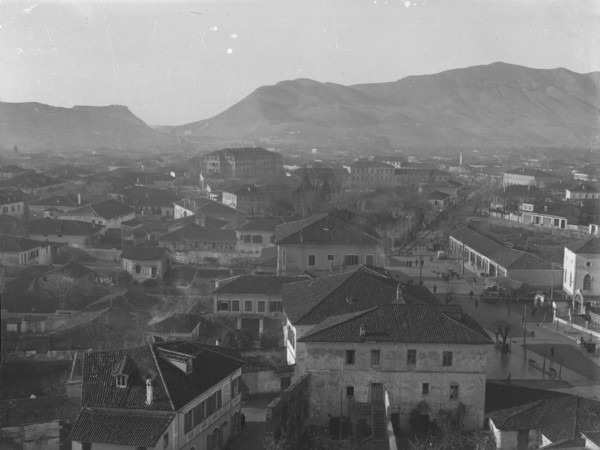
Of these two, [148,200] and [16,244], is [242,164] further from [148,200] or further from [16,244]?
[16,244]

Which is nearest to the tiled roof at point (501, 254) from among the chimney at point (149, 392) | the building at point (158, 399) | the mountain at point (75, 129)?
the building at point (158, 399)

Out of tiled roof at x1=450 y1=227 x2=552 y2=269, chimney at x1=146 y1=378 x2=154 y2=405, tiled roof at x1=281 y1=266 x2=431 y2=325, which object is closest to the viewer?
chimney at x1=146 y1=378 x2=154 y2=405

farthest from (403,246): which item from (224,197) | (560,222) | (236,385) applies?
(236,385)

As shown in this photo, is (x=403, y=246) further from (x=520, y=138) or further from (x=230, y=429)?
(x=520, y=138)

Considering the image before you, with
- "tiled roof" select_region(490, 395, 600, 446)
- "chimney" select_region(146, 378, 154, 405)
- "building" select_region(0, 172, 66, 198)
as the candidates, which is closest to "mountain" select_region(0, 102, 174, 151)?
"building" select_region(0, 172, 66, 198)

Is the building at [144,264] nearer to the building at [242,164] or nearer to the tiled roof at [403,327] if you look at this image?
the tiled roof at [403,327]

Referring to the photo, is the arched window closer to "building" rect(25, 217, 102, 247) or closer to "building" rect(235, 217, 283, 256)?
"building" rect(235, 217, 283, 256)
